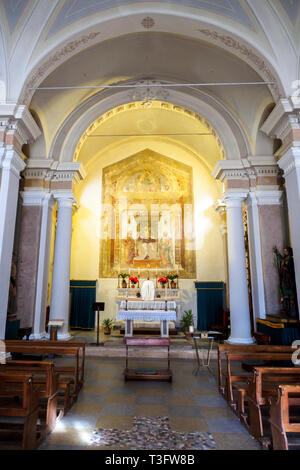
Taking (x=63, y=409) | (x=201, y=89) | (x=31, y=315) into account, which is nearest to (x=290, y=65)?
(x=201, y=89)

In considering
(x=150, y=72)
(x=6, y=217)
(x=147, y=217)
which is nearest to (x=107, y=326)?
(x=147, y=217)

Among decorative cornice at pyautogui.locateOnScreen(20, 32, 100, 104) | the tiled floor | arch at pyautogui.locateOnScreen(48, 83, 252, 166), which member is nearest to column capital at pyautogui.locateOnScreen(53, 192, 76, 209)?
arch at pyautogui.locateOnScreen(48, 83, 252, 166)

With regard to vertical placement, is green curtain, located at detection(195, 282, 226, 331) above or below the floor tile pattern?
above

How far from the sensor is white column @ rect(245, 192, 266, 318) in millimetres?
7780

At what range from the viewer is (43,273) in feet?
26.7

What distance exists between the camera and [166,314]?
759cm

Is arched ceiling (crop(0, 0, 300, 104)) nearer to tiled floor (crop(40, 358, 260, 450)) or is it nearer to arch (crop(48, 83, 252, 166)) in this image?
arch (crop(48, 83, 252, 166))

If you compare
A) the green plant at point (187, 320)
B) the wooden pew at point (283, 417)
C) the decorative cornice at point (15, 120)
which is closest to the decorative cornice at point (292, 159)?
the wooden pew at point (283, 417)

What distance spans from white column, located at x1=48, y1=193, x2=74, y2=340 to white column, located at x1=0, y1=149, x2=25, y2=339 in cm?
226

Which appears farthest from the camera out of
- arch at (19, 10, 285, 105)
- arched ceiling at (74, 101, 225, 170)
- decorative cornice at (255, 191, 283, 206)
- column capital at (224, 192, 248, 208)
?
arched ceiling at (74, 101, 225, 170)

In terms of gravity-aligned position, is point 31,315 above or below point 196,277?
below

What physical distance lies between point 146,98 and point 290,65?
448 centimetres

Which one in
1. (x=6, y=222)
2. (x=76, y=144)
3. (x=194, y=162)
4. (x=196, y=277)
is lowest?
(x=196, y=277)
